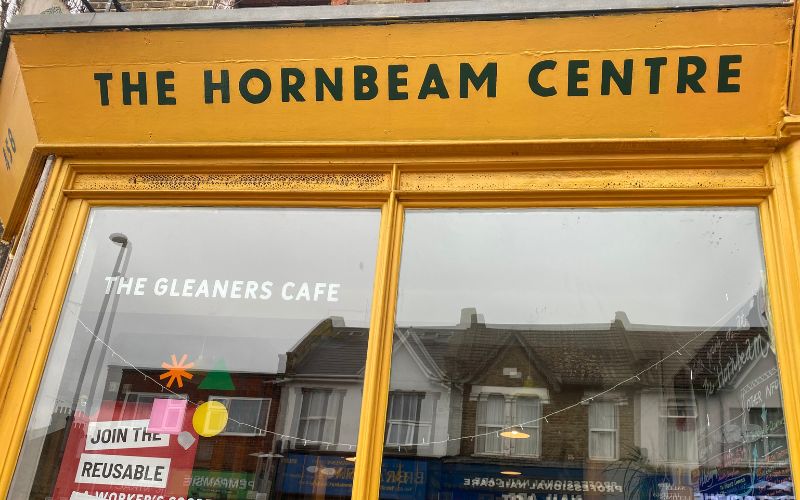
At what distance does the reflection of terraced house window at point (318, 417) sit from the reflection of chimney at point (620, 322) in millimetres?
1636

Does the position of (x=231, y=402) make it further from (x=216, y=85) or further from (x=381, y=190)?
(x=216, y=85)

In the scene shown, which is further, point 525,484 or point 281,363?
point 281,363

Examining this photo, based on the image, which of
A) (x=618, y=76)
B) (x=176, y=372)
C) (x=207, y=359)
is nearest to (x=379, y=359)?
→ (x=207, y=359)

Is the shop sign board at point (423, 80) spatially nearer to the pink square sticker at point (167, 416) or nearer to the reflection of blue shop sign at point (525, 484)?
the pink square sticker at point (167, 416)

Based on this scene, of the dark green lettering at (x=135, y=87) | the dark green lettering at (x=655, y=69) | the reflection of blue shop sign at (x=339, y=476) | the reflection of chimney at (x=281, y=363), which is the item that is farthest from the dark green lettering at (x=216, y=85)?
the dark green lettering at (x=655, y=69)

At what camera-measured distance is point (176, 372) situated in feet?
12.6

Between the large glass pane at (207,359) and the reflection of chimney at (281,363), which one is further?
the reflection of chimney at (281,363)

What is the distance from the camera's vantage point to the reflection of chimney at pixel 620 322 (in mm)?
3896

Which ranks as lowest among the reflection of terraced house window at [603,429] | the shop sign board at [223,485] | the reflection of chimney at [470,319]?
the shop sign board at [223,485]

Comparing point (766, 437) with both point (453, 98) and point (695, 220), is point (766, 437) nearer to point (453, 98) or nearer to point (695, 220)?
point (695, 220)

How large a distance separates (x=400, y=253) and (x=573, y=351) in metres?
1.18

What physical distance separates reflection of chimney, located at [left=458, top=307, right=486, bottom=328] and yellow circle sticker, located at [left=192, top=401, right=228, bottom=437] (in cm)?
140

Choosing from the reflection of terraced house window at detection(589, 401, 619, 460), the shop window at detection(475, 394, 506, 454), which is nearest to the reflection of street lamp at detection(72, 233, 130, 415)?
the shop window at detection(475, 394, 506, 454)

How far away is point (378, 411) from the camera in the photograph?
3256 mm
